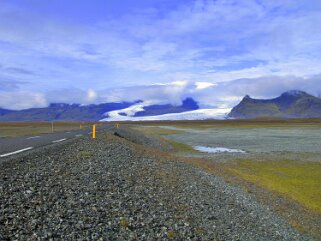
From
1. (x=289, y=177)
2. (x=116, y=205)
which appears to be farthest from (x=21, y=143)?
(x=289, y=177)

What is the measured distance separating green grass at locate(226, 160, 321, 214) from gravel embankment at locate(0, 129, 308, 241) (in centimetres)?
425

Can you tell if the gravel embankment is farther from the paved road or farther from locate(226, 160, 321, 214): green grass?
locate(226, 160, 321, 214): green grass

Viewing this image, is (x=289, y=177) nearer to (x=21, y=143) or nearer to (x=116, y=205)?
(x=116, y=205)

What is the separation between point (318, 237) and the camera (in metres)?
16.9

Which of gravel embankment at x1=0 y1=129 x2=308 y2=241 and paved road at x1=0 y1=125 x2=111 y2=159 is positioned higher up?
paved road at x1=0 y1=125 x2=111 y2=159

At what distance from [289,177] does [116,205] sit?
70.1 feet

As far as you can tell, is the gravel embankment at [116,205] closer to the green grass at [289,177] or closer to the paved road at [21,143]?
the paved road at [21,143]

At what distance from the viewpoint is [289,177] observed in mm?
31172

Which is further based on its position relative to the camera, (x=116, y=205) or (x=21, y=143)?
(x=21, y=143)

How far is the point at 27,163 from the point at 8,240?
9.20m

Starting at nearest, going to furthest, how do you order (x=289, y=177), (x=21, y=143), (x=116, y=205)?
(x=116, y=205), (x=289, y=177), (x=21, y=143)

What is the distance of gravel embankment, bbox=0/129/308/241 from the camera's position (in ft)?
36.3

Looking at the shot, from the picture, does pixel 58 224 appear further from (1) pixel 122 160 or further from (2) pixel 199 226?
(1) pixel 122 160

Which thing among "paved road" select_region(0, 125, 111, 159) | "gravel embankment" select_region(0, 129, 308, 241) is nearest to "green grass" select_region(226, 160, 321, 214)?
"gravel embankment" select_region(0, 129, 308, 241)
